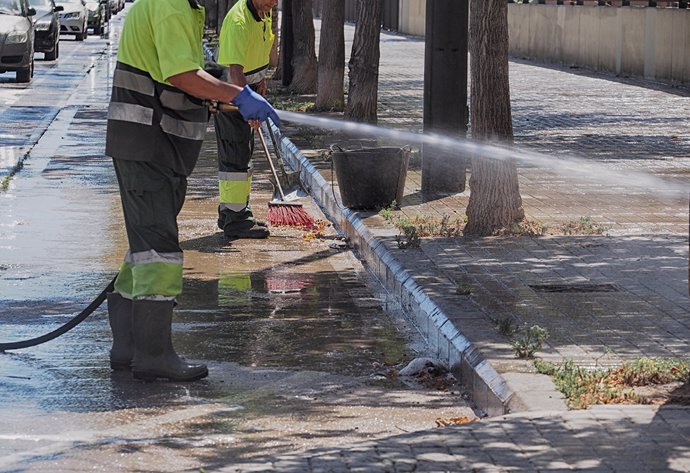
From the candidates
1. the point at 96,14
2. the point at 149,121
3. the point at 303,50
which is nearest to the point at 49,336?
the point at 149,121

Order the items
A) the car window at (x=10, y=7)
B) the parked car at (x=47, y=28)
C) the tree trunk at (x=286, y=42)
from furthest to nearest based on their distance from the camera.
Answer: the parked car at (x=47, y=28)
the car window at (x=10, y=7)
the tree trunk at (x=286, y=42)

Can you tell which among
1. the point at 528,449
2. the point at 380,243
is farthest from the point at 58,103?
the point at 528,449

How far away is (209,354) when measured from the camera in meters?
7.61

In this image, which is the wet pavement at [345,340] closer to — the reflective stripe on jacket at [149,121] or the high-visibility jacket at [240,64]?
the high-visibility jacket at [240,64]

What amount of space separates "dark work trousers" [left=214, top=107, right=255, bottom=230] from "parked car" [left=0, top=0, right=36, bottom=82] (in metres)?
15.2

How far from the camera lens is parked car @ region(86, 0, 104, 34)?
153 feet

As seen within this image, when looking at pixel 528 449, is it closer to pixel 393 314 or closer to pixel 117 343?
pixel 117 343

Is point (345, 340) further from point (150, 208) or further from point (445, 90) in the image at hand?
point (445, 90)

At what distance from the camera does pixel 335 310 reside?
879 centimetres

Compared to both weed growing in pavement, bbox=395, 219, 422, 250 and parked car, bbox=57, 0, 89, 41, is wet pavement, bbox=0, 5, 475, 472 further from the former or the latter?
parked car, bbox=57, 0, 89, 41

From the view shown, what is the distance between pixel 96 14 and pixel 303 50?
24.9 m

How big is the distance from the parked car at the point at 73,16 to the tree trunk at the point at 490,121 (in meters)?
32.9

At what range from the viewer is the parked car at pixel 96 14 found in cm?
4678

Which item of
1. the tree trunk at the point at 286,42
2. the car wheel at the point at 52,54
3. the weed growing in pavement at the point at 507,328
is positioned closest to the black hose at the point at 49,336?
the weed growing in pavement at the point at 507,328
